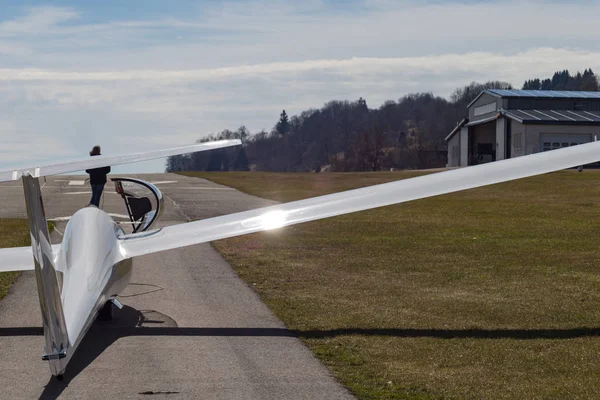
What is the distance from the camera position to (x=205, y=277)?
15.1 meters

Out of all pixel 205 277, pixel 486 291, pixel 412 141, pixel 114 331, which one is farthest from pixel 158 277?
Answer: pixel 412 141

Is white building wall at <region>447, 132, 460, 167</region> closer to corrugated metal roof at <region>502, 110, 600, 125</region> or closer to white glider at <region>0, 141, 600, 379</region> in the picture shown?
corrugated metal roof at <region>502, 110, 600, 125</region>

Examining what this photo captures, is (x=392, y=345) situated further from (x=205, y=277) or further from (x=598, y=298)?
(x=205, y=277)

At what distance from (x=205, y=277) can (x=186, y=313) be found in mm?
3328

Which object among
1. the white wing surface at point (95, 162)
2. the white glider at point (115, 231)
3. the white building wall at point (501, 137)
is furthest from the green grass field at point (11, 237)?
the white building wall at point (501, 137)

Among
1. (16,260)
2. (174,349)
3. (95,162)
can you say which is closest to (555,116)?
(16,260)

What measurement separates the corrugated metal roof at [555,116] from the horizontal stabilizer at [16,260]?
6240 centimetres

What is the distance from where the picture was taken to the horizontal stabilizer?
11.8 meters

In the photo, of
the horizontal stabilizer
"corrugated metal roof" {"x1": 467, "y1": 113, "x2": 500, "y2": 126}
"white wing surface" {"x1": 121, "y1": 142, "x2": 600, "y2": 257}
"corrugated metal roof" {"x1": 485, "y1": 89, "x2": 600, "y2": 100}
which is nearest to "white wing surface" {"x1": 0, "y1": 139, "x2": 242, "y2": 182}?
"white wing surface" {"x1": 121, "y1": 142, "x2": 600, "y2": 257}

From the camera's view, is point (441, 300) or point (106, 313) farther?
point (441, 300)

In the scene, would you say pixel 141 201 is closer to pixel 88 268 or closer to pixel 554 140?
pixel 88 268

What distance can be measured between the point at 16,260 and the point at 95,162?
2732 mm

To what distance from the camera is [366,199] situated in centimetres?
1184

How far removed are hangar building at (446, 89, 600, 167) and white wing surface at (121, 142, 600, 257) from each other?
60.0 meters
